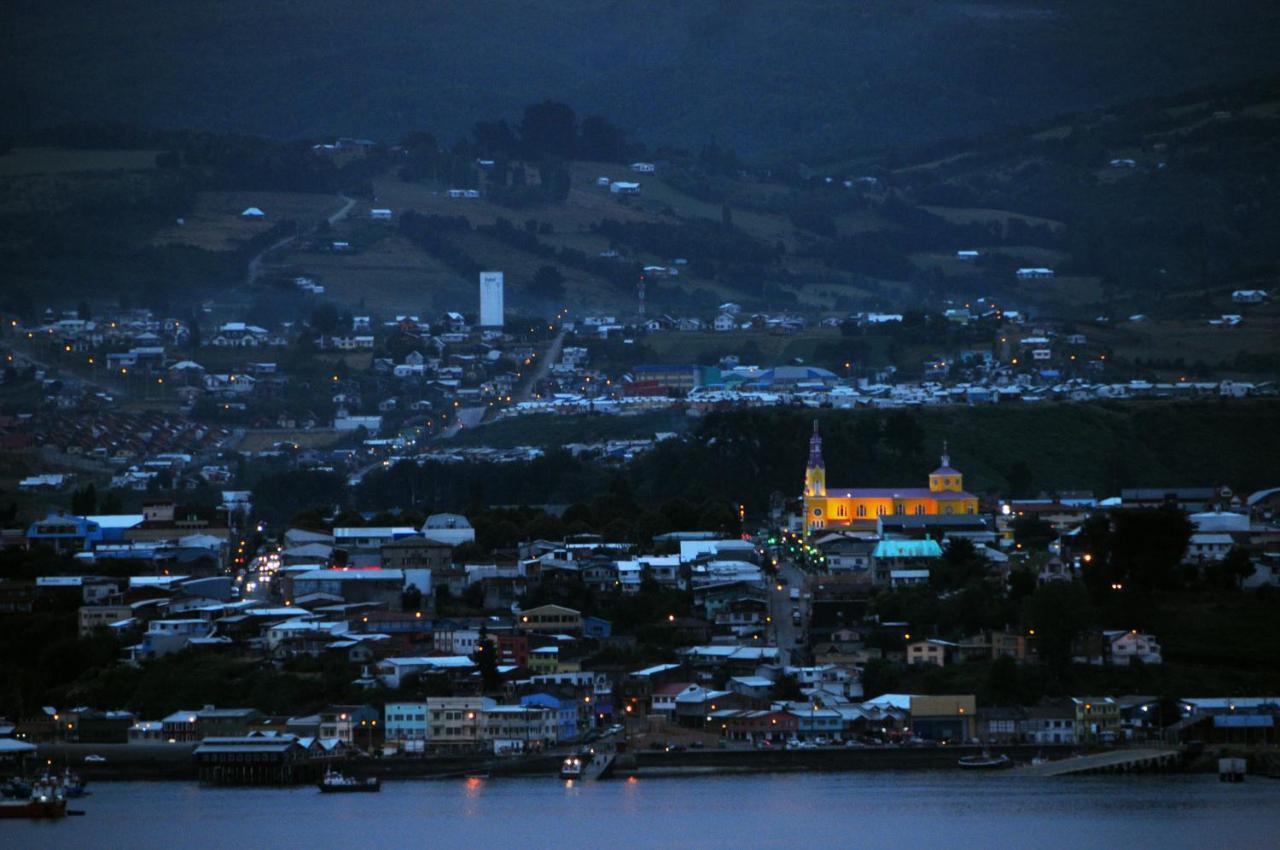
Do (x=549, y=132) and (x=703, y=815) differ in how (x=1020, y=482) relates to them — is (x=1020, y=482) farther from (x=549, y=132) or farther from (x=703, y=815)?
(x=549, y=132)

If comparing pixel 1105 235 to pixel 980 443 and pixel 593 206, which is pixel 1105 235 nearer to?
pixel 593 206

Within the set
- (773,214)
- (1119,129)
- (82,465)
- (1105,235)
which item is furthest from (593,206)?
(82,465)

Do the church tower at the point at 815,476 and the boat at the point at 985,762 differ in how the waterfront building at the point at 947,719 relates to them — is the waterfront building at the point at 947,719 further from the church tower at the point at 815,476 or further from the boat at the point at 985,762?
the church tower at the point at 815,476

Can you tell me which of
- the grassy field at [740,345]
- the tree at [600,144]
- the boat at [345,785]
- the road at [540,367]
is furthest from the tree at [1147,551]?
the tree at [600,144]

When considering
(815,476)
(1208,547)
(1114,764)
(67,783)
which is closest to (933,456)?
(815,476)

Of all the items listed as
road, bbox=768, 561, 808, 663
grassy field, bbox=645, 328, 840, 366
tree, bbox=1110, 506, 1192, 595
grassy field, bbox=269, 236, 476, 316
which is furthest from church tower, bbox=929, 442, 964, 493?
grassy field, bbox=269, 236, 476, 316
